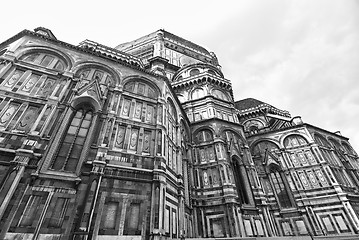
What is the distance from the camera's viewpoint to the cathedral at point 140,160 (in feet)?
28.2

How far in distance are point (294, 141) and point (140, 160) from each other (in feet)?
68.6

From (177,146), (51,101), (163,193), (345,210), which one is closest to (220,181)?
(177,146)

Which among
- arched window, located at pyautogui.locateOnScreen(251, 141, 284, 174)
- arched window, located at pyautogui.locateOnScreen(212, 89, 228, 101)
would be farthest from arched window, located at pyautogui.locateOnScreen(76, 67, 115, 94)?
arched window, located at pyautogui.locateOnScreen(251, 141, 284, 174)

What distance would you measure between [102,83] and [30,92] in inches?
176

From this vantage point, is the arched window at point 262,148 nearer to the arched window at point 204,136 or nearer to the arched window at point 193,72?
the arched window at point 204,136

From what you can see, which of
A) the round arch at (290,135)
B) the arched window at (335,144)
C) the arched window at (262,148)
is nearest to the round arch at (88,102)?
Answer: the arched window at (262,148)

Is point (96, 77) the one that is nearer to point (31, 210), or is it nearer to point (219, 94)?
point (31, 210)

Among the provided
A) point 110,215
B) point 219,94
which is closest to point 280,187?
point 219,94

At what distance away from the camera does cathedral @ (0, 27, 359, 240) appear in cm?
859

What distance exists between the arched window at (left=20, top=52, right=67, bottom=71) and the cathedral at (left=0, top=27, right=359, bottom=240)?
0.08 m

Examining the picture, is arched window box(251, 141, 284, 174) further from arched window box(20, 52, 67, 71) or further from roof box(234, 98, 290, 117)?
arched window box(20, 52, 67, 71)

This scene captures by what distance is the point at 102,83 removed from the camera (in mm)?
13922

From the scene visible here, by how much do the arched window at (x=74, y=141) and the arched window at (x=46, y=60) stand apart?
13.6 ft

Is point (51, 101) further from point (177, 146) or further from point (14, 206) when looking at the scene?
point (177, 146)
